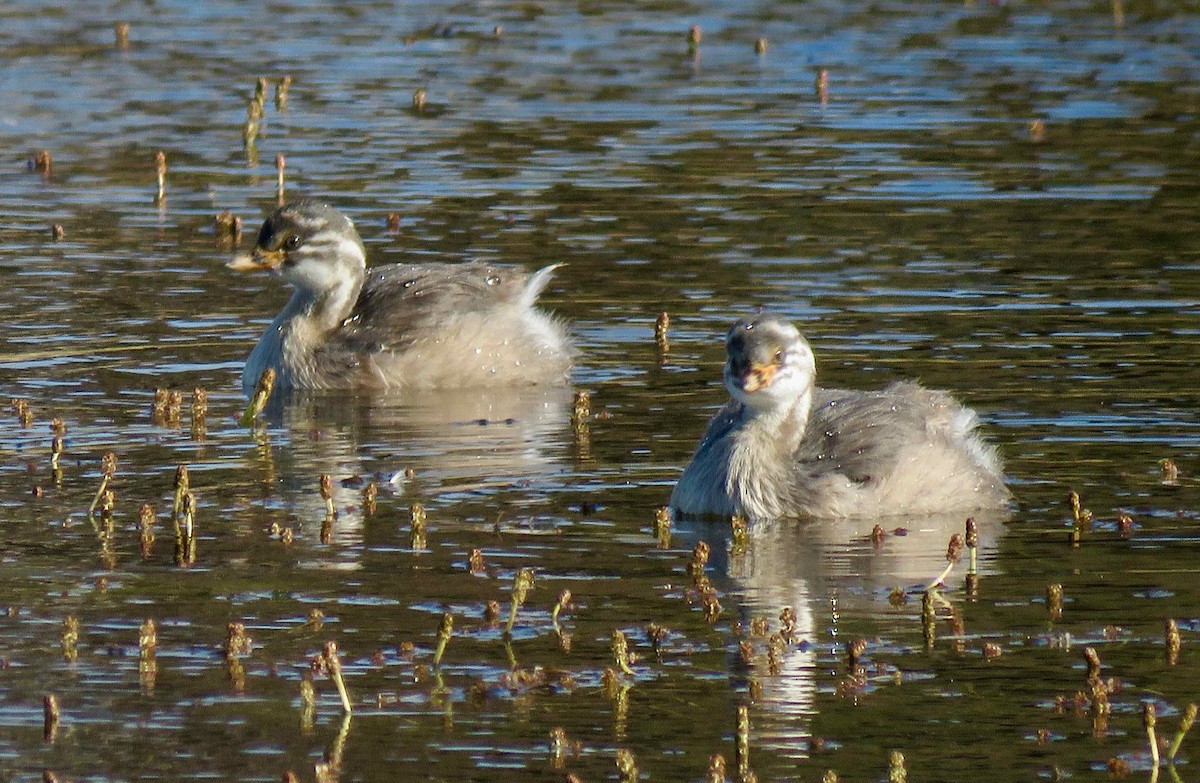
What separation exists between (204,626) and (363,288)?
22.5 feet

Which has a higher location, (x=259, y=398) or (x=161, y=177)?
(x=161, y=177)

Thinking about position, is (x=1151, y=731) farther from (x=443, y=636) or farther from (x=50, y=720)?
(x=50, y=720)

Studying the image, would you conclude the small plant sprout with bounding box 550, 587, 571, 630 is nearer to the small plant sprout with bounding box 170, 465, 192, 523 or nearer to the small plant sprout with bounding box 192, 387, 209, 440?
the small plant sprout with bounding box 170, 465, 192, 523

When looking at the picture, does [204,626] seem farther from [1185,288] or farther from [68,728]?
[1185,288]

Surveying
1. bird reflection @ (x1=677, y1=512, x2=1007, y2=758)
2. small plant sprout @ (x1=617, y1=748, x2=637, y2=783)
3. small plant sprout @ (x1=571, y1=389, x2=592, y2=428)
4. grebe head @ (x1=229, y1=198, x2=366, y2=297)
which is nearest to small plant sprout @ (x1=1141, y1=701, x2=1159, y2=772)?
bird reflection @ (x1=677, y1=512, x2=1007, y2=758)

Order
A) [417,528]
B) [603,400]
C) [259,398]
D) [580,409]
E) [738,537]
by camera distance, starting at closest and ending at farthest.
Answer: [417,528], [738,537], [259,398], [580,409], [603,400]

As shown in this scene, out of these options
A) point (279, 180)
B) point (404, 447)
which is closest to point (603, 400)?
point (404, 447)

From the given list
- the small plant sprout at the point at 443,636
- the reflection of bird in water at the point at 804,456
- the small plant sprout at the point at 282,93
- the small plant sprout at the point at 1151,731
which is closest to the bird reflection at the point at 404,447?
the reflection of bird in water at the point at 804,456

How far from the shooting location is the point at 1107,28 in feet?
102

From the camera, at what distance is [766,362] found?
11820mm

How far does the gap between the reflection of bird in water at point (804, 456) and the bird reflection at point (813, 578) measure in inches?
4.0

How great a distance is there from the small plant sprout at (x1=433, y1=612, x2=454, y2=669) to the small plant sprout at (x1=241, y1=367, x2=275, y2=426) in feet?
14.1

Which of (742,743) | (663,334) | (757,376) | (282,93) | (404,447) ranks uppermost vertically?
(282,93)

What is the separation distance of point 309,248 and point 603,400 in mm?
2626
